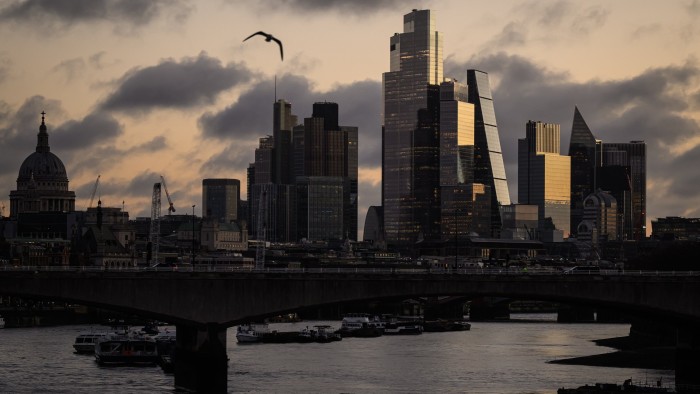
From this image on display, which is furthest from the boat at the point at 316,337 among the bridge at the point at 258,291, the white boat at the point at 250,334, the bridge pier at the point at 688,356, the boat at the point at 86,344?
the bridge pier at the point at 688,356

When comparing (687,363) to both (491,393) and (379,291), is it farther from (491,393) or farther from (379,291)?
(379,291)

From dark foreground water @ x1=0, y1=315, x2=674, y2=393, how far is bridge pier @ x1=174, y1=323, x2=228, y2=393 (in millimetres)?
2290

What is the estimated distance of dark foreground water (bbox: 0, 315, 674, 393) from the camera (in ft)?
407

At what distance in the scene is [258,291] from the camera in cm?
12088

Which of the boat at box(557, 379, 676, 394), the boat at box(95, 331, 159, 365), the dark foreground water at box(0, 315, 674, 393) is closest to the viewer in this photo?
the boat at box(557, 379, 676, 394)

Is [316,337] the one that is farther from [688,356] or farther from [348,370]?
[688,356]

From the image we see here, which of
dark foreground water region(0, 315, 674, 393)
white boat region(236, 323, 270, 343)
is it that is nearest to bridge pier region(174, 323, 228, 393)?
dark foreground water region(0, 315, 674, 393)

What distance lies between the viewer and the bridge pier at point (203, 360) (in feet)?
382

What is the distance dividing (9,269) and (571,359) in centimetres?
6188

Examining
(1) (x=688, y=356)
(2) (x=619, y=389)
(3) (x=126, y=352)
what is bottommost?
(2) (x=619, y=389)

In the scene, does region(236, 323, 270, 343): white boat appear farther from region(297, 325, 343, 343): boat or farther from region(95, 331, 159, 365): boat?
region(95, 331, 159, 365): boat

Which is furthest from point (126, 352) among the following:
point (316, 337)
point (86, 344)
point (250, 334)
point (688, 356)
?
point (688, 356)

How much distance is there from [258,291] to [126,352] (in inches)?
1316

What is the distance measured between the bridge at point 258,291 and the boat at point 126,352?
26152mm
